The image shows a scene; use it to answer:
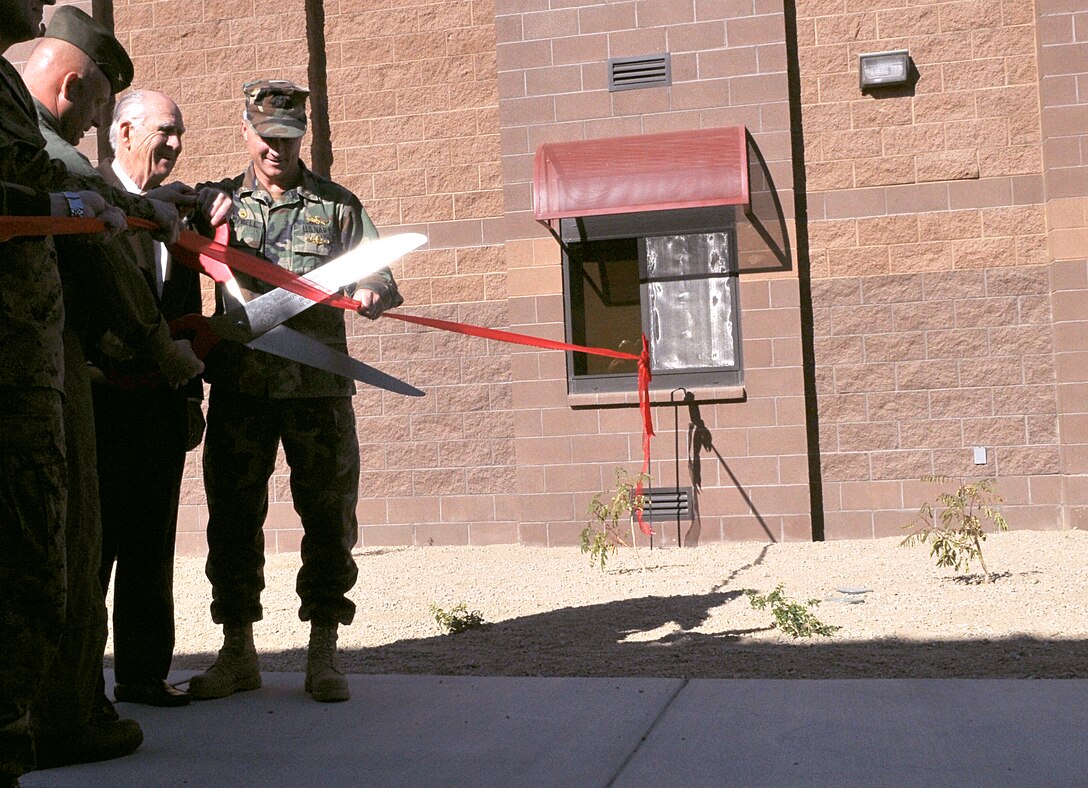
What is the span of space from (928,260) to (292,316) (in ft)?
22.3

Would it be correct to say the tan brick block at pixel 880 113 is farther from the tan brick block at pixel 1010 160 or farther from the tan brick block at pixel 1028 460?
the tan brick block at pixel 1028 460

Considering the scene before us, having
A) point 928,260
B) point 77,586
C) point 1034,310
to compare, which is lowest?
point 77,586

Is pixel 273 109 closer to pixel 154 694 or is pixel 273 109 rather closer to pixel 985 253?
pixel 154 694

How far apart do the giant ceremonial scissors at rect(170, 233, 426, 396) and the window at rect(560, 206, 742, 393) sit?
224 inches

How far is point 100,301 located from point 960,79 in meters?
8.04

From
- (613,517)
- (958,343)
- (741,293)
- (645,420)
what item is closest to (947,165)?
(958,343)

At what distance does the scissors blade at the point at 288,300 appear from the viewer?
4398mm

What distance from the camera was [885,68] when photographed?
387 inches

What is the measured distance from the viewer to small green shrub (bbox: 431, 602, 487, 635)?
6.36 meters

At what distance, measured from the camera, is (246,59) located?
10977 millimetres

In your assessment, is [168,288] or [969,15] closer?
[168,288]

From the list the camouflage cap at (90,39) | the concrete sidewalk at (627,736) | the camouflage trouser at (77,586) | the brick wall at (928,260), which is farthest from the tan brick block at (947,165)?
the camouflage trouser at (77,586)

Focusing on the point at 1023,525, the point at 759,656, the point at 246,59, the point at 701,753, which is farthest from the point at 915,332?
the point at 701,753

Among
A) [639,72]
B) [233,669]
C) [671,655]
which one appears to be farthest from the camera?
Answer: [639,72]
